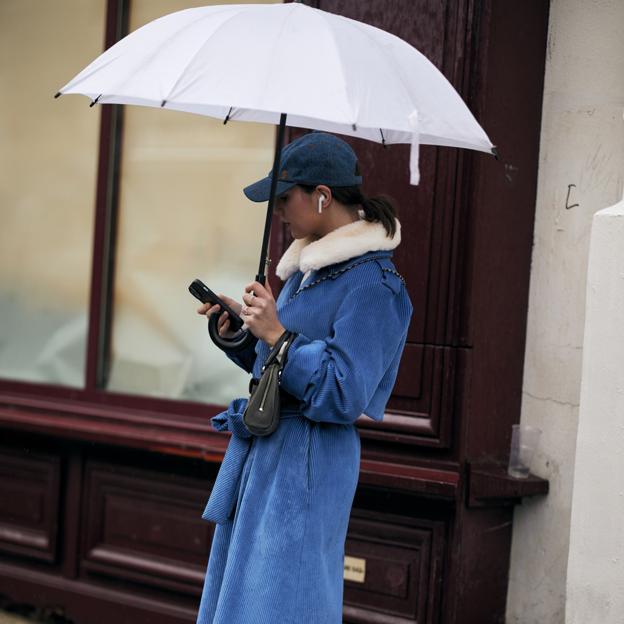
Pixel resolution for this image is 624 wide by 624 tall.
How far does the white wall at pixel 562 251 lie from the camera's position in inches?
177

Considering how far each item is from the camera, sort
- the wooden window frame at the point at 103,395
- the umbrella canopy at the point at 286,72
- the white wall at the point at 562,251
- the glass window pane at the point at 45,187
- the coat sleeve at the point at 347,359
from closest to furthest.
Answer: the umbrella canopy at the point at 286,72 → the coat sleeve at the point at 347,359 → the white wall at the point at 562,251 → the wooden window frame at the point at 103,395 → the glass window pane at the point at 45,187

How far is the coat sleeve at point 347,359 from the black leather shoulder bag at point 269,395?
0.07 feet

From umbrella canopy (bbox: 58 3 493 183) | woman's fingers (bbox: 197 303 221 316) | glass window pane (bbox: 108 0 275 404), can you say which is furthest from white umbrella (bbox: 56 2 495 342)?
glass window pane (bbox: 108 0 275 404)

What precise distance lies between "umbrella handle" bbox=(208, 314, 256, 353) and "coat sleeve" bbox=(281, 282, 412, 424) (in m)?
0.23

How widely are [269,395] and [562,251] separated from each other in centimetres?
197

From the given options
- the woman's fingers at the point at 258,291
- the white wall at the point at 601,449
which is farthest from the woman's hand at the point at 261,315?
the white wall at the point at 601,449

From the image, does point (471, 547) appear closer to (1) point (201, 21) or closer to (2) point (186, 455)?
(2) point (186, 455)

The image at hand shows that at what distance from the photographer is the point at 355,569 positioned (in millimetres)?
4508

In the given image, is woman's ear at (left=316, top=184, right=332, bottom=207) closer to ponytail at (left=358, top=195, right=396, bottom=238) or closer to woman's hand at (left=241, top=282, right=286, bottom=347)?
ponytail at (left=358, top=195, right=396, bottom=238)

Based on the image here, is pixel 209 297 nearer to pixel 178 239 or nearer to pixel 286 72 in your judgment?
pixel 286 72

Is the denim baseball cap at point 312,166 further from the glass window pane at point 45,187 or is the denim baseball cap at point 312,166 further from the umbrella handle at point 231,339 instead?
the glass window pane at point 45,187

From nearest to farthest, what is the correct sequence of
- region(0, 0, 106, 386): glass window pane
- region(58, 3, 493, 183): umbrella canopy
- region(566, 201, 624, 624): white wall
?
region(58, 3, 493, 183): umbrella canopy, region(566, 201, 624, 624): white wall, region(0, 0, 106, 386): glass window pane

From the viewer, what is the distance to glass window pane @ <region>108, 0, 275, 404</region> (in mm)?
5203

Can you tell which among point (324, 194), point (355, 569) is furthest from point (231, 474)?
point (355, 569)
